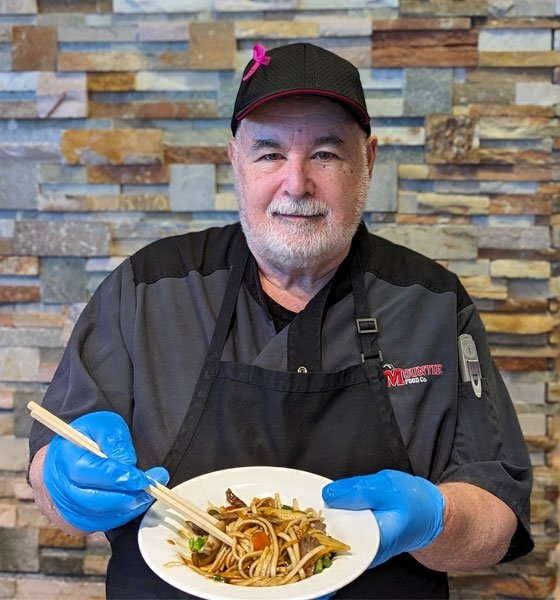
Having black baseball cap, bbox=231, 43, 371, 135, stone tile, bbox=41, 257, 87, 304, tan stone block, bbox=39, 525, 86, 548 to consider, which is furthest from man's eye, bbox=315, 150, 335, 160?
tan stone block, bbox=39, 525, 86, 548

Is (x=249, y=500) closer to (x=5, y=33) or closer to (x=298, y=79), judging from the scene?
(x=298, y=79)

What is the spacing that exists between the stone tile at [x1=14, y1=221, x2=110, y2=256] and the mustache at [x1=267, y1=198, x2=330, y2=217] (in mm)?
852

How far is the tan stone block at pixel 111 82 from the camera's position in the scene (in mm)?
2471

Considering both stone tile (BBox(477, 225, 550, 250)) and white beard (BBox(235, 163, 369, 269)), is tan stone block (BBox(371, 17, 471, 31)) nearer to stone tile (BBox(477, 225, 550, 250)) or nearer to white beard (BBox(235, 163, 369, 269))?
stone tile (BBox(477, 225, 550, 250))

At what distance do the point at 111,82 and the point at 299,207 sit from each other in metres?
0.95

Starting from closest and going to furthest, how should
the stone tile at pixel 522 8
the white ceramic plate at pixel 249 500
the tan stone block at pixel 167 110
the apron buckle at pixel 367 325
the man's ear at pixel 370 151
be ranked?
the white ceramic plate at pixel 249 500, the apron buckle at pixel 367 325, the man's ear at pixel 370 151, the stone tile at pixel 522 8, the tan stone block at pixel 167 110

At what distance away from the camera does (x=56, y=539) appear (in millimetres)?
2627

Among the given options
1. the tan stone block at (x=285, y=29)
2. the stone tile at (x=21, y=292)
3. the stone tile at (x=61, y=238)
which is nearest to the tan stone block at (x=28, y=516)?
the stone tile at (x=21, y=292)

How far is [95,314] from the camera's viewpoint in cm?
195

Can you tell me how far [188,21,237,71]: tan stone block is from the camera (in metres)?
2.43

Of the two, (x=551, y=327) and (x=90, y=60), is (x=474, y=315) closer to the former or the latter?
(x=551, y=327)

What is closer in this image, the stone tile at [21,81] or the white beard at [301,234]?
the white beard at [301,234]

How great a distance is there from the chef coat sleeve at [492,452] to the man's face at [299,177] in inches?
18.5

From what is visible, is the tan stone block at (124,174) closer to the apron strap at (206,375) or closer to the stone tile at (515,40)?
the apron strap at (206,375)
